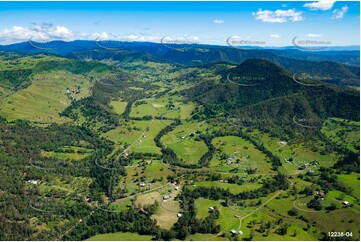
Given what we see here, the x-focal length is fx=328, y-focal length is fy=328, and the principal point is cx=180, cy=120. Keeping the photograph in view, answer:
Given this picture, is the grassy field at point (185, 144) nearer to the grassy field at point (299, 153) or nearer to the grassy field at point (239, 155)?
the grassy field at point (239, 155)

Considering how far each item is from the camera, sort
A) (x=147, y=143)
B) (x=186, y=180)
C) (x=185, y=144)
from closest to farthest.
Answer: (x=186, y=180) → (x=185, y=144) → (x=147, y=143)

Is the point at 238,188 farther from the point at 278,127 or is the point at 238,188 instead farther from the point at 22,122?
the point at 22,122

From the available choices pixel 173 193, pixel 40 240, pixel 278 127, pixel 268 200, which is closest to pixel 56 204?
pixel 40 240

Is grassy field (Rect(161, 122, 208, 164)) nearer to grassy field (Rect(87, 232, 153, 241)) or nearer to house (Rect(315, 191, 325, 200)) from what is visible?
house (Rect(315, 191, 325, 200))

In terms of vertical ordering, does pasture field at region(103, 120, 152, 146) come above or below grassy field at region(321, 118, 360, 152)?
below

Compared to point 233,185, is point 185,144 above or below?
above

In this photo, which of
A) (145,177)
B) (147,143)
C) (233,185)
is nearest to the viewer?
(233,185)

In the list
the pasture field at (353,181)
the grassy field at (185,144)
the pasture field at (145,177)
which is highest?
the pasture field at (353,181)

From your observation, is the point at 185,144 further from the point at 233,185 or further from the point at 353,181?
the point at 353,181

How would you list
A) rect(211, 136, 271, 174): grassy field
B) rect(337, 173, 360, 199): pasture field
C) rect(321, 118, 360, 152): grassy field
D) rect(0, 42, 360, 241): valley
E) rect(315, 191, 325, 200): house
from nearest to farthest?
1. rect(0, 42, 360, 241): valley
2. rect(315, 191, 325, 200): house
3. rect(337, 173, 360, 199): pasture field
4. rect(211, 136, 271, 174): grassy field
5. rect(321, 118, 360, 152): grassy field

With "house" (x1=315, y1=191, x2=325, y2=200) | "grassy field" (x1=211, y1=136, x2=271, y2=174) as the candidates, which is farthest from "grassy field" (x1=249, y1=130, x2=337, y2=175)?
"house" (x1=315, y1=191, x2=325, y2=200)

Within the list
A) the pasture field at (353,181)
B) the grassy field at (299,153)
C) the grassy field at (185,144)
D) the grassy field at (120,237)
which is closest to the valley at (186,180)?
the grassy field at (120,237)

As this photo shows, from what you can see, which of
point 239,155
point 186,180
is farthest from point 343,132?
point 186,180
